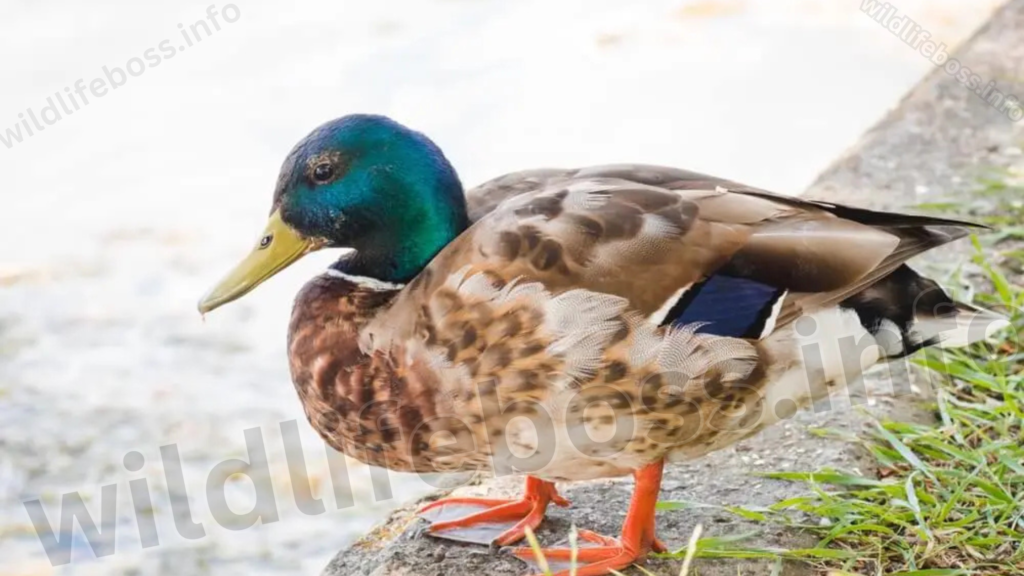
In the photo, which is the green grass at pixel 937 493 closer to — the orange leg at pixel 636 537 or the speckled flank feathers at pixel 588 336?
the orange leg at pixel 636 537

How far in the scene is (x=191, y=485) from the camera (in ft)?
12.7

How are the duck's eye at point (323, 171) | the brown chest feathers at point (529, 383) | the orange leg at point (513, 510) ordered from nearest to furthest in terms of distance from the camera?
1. the brown chest feathers at point (529, 383)
2. the duck's eye at point (323, 171)
3. the orange leg at point (513, 510)

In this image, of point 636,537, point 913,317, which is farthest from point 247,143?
point 913,317

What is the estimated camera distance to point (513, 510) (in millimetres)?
2691

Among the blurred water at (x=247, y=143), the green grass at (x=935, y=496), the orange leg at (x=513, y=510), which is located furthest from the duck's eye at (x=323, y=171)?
the blurred water at (x=247, y=143)

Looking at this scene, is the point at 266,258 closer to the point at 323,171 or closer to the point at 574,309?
the point at 323,171

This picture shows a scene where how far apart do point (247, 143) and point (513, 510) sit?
9.53 ft

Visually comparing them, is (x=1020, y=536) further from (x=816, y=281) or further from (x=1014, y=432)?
(x=816, y=281)

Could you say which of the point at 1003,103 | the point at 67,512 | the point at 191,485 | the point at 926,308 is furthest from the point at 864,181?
the point at 67,512

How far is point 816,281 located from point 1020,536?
2.19 feet

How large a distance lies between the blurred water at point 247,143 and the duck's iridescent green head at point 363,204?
142cm

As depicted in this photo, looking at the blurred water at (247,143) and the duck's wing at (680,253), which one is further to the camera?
the blurred water at (247,143)

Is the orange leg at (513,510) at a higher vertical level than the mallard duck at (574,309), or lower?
lower

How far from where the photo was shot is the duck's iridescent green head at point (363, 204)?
2.42 metres
